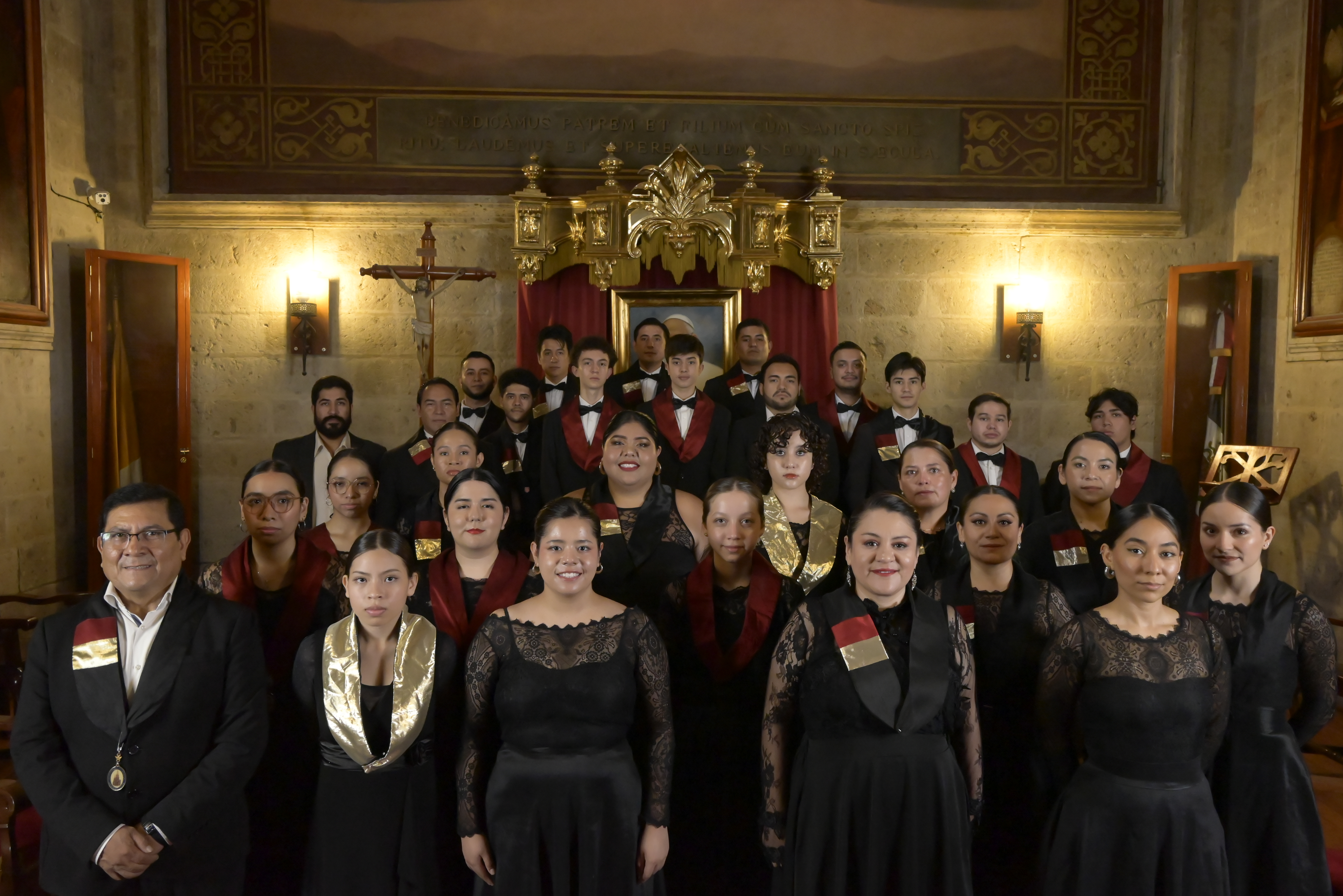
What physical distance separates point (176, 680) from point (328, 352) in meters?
5.12

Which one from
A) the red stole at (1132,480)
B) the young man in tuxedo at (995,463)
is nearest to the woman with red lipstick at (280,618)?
the young man in tuxedo at (995,463)

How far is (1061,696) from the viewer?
8.59 feet

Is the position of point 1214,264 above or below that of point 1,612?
above

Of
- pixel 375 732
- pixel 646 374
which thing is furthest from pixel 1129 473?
pixel 375 732

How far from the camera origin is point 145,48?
7.05m

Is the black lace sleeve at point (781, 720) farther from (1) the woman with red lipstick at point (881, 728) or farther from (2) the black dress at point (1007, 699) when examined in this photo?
(2) the black dress at point (1007, 699)

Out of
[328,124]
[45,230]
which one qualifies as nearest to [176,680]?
[45,230]

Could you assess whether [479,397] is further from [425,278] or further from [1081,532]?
[1081,532]

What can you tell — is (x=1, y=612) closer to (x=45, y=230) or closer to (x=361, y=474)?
(x=45, y=230)

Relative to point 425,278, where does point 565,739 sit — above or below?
below

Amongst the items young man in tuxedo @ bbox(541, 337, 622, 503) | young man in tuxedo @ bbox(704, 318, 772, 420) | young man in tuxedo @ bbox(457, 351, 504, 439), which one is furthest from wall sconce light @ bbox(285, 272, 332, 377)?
young man in tuxedo @ bbox(704, 318, 772, 420)

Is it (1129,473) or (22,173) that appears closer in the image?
(1129,473)

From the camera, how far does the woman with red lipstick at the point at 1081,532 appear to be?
3.58 meters

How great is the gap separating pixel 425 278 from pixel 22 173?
2492mm
